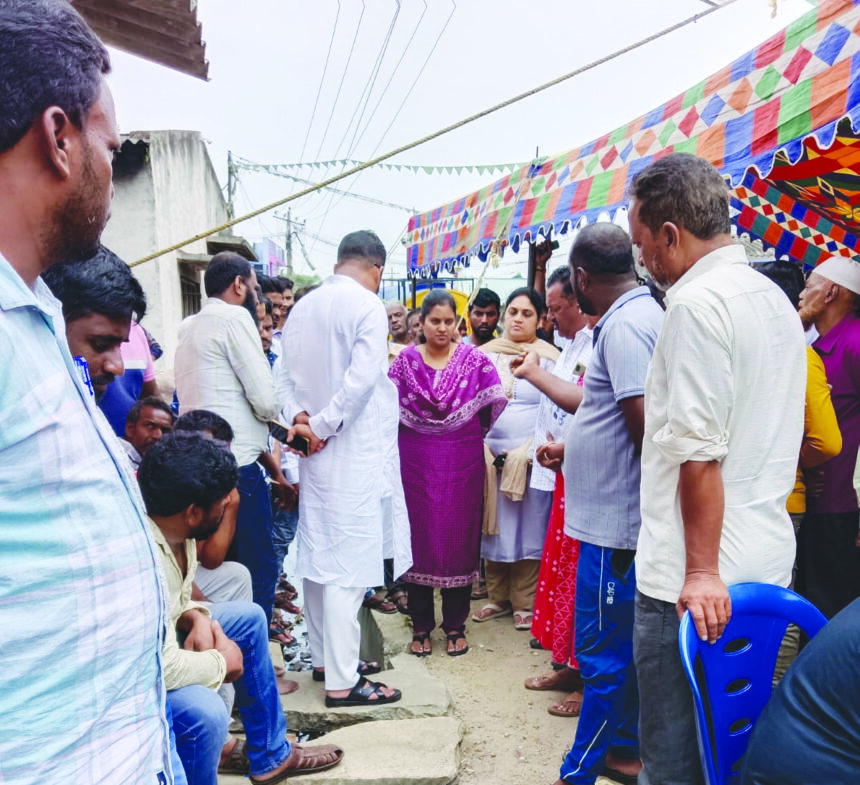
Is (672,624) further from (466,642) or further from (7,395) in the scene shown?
(466,642)

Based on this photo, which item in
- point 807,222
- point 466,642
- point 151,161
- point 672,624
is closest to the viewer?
point 672,624

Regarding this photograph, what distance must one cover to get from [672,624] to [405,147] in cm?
221

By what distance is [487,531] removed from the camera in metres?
4.19

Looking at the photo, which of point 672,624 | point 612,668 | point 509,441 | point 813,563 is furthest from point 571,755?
point 509,441

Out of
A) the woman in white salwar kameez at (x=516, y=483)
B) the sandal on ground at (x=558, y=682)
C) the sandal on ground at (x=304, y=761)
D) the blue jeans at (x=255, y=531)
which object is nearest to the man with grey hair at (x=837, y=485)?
the sandal on ground at (x=558, y=682)

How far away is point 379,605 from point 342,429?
1807 mm

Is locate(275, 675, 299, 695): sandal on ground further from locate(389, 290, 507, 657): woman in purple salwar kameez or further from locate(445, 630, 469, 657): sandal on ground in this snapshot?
locate(445, 630, 469, 657): sandal on ground

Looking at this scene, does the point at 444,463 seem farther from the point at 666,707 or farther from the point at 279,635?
the point at 666,707

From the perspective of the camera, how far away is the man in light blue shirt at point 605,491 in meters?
2.25

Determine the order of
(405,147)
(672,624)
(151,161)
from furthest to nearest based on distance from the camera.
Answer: (151,161) < (405,147) < (672,624)

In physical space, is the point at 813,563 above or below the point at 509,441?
below

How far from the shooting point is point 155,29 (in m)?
3.05

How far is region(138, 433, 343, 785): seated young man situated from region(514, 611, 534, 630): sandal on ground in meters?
1.74

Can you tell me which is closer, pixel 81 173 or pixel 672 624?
pixel 81 173
